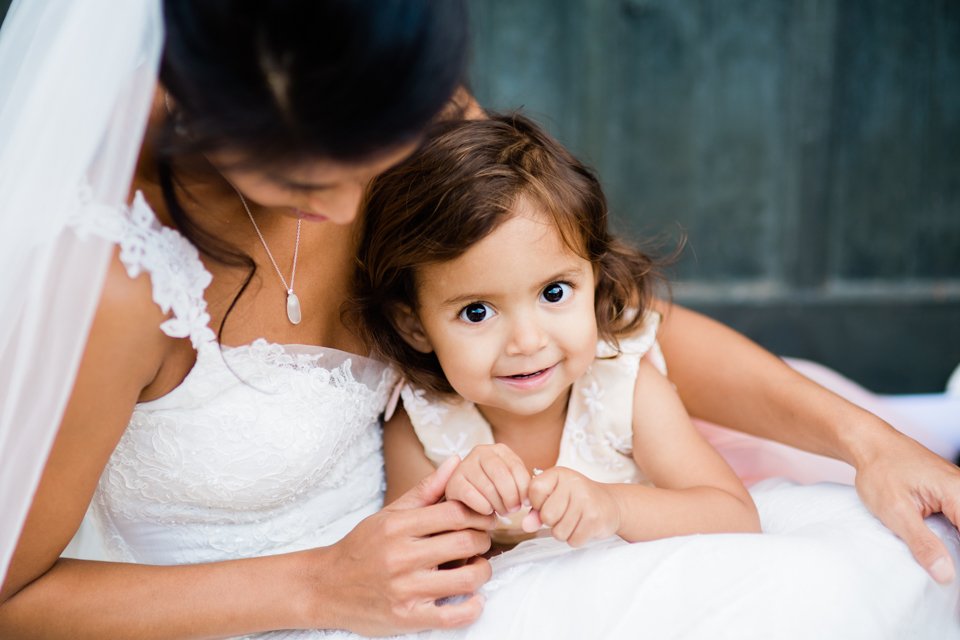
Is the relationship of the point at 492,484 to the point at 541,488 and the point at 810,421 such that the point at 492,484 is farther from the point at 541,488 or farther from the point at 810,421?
the point at 810,421

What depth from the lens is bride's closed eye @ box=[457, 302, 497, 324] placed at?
161 centimetres

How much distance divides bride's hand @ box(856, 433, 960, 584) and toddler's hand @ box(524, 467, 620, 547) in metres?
0.45

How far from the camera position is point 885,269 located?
4.36 meters

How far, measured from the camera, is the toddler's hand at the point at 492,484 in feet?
4.50

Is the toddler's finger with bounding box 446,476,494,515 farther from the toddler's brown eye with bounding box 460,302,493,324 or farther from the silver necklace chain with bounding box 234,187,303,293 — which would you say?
the silver necklace chain with bounding box 234,187,303,293

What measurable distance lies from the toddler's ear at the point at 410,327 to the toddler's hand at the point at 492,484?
1.27 ft

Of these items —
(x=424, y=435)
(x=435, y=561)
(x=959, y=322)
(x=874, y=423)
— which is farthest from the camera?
(x=959, y=322)

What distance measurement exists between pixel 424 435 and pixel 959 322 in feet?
10.7

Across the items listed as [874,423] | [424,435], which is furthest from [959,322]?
[424,435]

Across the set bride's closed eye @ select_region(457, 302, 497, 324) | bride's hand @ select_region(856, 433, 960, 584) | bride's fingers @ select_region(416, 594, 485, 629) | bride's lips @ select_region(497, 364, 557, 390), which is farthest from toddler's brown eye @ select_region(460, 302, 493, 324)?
bride's hand @ select_region(856, 433, 960, 584)

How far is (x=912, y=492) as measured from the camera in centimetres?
154

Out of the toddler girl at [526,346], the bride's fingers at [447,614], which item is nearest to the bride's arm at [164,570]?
the bride's fingers at [447,614]

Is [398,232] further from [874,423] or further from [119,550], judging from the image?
[874,423]

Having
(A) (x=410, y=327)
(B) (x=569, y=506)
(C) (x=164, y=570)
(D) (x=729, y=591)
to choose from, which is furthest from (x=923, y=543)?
(C) (x=164, y=570)
